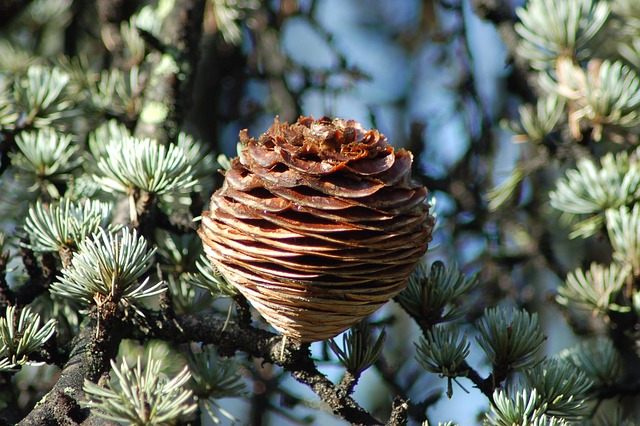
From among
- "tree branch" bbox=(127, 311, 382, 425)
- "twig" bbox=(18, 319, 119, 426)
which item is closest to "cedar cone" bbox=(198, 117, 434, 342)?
"tree branch" bbox=(127, 311, 382, 425)

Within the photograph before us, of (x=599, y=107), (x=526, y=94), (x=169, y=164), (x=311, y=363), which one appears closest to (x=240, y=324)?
(x=311, y=363)

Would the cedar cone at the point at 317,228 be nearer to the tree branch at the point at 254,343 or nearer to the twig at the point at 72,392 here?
the tree branch at the point at 254,343

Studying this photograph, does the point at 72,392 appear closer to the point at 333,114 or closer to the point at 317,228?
the point at 317,228

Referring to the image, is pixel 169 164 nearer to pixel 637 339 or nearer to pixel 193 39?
pixel 193 39

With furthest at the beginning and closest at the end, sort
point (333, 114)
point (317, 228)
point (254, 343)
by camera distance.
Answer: point (333, 114)
point (254, 343)
point (317, 228)

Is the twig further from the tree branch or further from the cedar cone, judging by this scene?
the cedar cone

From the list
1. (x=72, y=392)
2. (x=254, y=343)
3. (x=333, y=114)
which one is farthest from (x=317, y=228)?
(x=333, y=114)
